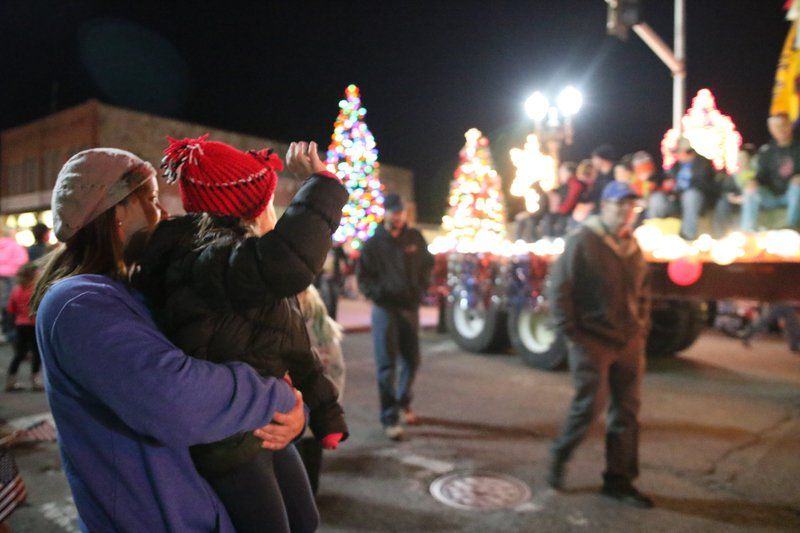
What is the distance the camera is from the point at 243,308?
1.37 metres

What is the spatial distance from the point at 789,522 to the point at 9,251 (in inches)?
400

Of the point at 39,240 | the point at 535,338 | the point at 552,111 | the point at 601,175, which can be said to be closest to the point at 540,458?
the point at 535,338

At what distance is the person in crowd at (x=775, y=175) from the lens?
19.9 ft

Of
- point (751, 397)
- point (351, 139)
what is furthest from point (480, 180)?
point (751, 397)

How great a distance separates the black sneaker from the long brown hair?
11.3 ft

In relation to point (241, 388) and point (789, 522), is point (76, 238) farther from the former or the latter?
point (789, 522)

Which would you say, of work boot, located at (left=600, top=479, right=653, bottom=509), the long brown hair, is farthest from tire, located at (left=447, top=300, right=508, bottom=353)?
the long brown hair

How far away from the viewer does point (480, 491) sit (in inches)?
150

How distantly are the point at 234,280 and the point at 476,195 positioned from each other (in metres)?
18.5

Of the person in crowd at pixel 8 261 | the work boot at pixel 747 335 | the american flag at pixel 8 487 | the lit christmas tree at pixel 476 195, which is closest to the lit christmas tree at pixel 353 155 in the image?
the lit christmas tree at pixel 476 195

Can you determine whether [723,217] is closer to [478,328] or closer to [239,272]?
[478,328]

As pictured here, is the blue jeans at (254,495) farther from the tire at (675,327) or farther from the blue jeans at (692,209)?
the tire at (675,327)

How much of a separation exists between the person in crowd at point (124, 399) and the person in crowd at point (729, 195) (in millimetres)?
6910

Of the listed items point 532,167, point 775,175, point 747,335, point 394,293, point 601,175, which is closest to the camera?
point 394,293
